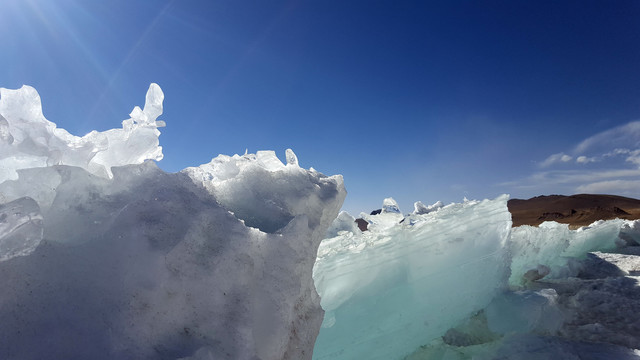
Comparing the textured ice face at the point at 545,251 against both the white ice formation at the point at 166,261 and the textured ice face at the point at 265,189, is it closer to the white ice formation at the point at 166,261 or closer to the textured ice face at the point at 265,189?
the white ice formation at the point at 166,261

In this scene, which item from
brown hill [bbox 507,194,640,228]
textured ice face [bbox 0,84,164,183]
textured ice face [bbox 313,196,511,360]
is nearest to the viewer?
textured ice face [bbox 0,84,164,183]

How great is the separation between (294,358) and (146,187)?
1.28 meters

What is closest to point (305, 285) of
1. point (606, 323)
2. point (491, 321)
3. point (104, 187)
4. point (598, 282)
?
point (104, 187)

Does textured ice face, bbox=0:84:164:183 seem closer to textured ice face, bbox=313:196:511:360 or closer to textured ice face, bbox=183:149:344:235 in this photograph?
textured ice face, bbox=183:149:344:235

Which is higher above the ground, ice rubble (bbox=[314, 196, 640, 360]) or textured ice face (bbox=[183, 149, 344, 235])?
textured ice face (bbox=[183, 149, 344, 235])

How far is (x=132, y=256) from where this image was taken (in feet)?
5.00

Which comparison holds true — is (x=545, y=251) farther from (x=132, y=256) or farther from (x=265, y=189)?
(x=132, y=256)

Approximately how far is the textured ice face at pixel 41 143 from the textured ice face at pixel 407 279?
2.92m

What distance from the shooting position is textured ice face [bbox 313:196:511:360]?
3964 millimetres

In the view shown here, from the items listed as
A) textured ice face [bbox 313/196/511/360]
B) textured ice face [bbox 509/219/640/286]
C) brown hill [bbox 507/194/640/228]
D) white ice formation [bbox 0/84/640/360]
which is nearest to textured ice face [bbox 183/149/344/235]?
white ice formation [bbox 0/84/640/360]

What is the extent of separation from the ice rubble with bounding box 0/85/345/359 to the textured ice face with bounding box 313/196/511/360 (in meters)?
1.87

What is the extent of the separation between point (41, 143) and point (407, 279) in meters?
3.95

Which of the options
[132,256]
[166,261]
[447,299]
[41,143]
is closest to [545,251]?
[447,299]

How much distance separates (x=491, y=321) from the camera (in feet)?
14.0
